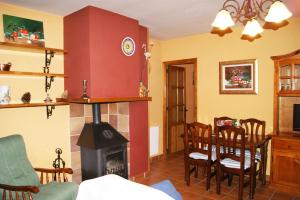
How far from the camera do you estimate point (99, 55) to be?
3.02 metres

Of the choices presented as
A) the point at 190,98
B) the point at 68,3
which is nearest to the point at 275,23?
the point at 68,3

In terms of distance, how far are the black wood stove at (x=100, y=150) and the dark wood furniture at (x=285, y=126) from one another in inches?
84.8

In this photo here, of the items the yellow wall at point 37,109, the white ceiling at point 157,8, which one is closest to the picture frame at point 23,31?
the yellow wall at point 37,109

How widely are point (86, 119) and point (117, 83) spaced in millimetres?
758

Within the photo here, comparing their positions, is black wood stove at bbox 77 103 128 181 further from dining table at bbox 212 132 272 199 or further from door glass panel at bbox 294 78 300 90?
door glass panel at bbox 294 78 300 90

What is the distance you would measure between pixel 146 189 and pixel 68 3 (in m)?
2.46

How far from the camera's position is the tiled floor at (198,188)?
315 centimetres

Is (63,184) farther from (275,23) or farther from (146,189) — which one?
(275,23)

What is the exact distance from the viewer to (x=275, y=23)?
178 centimetres

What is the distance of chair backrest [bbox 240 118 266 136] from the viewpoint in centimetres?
361

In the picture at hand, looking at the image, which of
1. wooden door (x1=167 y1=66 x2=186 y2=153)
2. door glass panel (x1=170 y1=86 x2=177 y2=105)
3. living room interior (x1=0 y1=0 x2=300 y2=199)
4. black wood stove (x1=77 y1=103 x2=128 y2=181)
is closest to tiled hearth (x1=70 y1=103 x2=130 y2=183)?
living room interior (x1=0 y1=0 x2=300 y2=199)

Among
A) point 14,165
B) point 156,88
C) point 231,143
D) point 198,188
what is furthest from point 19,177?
point 156,88

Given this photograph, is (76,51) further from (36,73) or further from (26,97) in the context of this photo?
(26,97)

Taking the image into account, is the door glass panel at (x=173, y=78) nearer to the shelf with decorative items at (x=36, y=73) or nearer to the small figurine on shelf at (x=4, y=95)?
the shelf with decorative items at (x=36, y=73)
